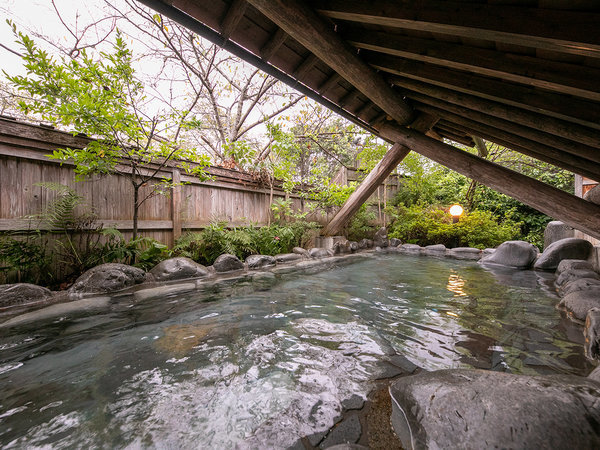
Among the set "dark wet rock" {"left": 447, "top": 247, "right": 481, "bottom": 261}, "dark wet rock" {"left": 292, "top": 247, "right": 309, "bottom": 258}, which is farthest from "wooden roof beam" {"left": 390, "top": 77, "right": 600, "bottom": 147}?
"dark wet rock" {"left": 447, "top": 247, "right": 481, "bottom": 261}

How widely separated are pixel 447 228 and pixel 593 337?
7237 millimetres

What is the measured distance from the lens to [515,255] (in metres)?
5.86

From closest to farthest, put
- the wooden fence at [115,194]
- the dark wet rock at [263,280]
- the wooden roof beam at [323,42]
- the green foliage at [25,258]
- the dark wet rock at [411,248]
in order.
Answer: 1. the wooden roof beam at [323,42]
2. the green foliage at [25,258]
3. the wooden fence at [115,194]
4. the dark wet rock at [263,280]
5. the dark wet rock at [411,248]

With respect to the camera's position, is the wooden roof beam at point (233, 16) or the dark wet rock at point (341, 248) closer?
the wooden roof beam at point (233, 16)

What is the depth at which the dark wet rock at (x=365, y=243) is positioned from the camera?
937 centimetres

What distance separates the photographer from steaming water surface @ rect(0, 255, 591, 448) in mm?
1165

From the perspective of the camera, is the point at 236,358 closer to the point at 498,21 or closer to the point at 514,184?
the point at 498,21

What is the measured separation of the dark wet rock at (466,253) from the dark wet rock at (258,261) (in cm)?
600

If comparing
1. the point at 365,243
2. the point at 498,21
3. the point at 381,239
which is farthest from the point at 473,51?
the point at 381,239

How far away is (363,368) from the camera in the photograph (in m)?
1.63

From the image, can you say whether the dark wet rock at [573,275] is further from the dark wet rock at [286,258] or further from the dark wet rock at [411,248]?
the dark wet rock at [286,258]

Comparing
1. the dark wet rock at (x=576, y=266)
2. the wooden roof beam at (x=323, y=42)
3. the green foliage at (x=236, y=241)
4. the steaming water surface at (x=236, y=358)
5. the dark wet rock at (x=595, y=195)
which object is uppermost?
the wooden roof beam at (x=323, y=42)

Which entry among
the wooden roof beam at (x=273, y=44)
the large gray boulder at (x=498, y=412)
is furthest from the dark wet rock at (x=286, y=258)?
the large gray boulder at (x=498, y=412)

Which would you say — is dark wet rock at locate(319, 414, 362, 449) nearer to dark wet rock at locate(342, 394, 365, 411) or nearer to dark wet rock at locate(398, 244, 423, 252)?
dark wet rock at locate(342, 394, 365, 411)
